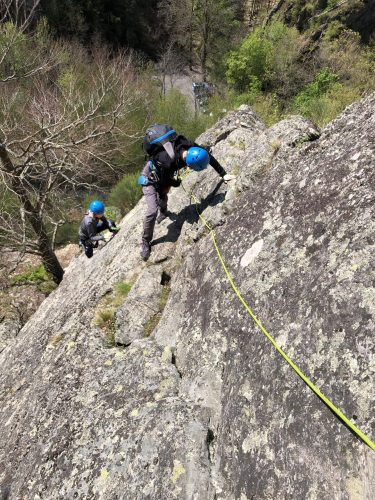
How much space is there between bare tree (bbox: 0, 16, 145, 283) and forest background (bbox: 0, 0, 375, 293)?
10 cm

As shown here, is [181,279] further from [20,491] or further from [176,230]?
[20,491]

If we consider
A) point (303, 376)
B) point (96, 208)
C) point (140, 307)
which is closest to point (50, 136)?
point (96, 208)

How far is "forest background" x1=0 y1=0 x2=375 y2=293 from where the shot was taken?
1054 centimetres

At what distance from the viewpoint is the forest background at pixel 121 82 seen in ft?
34.6

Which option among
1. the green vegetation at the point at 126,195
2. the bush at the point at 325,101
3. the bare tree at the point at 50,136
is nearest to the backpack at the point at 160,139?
the bare tree at the point at 50,136

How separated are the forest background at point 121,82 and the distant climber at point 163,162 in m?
4.28

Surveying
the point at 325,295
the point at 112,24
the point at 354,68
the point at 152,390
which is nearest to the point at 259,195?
the point at 325,295

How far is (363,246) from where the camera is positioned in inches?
105

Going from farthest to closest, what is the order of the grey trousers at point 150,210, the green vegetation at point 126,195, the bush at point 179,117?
the bush at point 179,117
the green vegetation at point 126,195
the grey trousers at point 150,210

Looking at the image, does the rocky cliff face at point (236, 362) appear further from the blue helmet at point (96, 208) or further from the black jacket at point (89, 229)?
the blue helmet at point (96, 208)

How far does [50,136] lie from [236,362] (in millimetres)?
8428

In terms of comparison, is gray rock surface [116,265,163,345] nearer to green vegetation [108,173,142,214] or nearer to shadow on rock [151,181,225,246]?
shadow on rock [151,181,225,246]

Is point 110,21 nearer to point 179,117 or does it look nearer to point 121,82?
point 121,82

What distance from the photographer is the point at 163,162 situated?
16.6 feet
